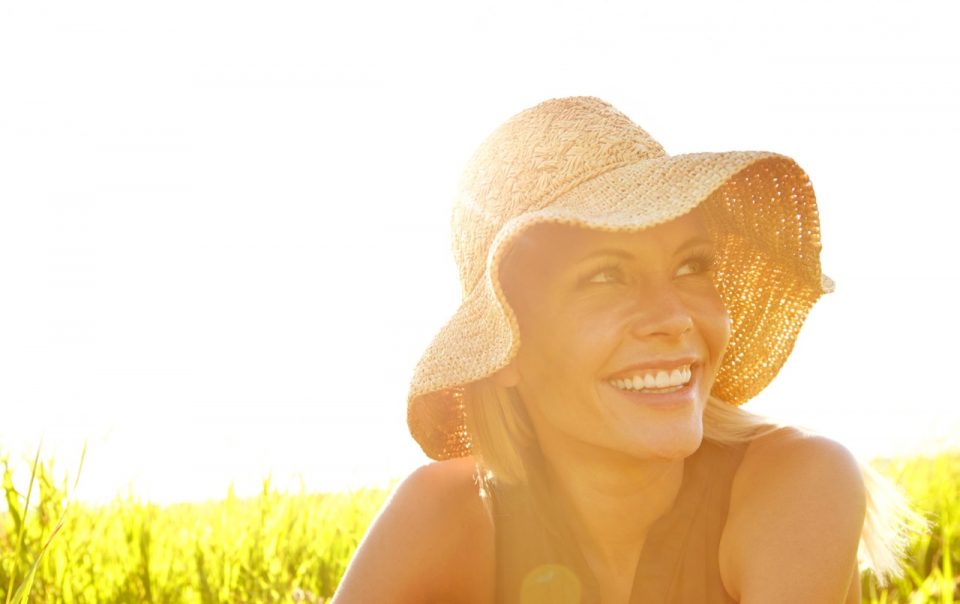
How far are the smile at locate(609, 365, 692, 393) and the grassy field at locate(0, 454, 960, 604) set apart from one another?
0.94 m

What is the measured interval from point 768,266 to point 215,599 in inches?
77.6

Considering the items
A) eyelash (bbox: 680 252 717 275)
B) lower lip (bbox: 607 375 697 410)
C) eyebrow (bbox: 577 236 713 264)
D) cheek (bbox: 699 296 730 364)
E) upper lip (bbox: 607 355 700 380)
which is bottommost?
lower lip (bbox: 607 375 697 410)

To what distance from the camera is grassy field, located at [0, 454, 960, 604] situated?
2.59m

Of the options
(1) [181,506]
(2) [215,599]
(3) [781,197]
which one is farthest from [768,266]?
(1) [181,506]

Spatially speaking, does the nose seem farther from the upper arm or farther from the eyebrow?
the upper arm

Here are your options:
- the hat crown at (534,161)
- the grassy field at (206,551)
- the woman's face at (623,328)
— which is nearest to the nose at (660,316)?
the woman's face at (623,328)

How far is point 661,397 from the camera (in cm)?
224

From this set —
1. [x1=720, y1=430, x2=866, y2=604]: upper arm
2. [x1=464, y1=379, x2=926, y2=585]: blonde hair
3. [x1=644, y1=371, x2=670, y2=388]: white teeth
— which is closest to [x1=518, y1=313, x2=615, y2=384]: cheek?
[x1=644, y1=371, x2=670, y2=388]: white teeth

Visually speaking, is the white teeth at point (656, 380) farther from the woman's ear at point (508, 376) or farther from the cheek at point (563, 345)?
the woman's ear at point (508, 376)

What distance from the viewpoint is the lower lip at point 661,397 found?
2219 mm

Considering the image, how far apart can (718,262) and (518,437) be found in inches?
31.1

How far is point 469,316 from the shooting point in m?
2.39

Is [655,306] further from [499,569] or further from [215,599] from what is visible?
[215,599]

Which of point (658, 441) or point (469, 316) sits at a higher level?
point (469, 316)
